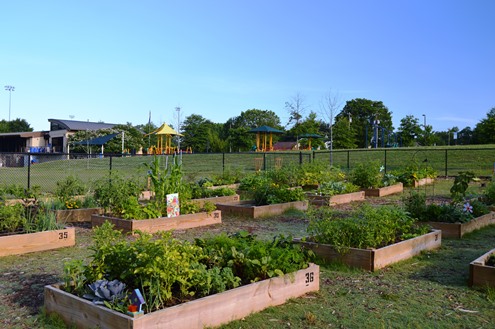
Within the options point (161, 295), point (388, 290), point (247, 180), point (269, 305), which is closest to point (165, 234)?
point (161, 295)

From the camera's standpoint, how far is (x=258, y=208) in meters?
10.3

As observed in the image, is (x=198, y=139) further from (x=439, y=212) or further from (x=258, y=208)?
(x=439, y=212)

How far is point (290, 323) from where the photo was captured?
4.00m

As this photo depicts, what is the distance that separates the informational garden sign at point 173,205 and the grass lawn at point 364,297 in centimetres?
194

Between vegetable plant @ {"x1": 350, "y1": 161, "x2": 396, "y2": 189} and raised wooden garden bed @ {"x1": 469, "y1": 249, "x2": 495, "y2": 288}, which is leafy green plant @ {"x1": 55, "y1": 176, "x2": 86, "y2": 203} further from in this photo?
vegetable plant @ {"x1": 350, "y1": 161, "x2": 396, "y2": 189}

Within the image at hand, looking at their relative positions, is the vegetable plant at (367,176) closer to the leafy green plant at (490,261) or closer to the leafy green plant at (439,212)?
the leafy green plant at (439,212)

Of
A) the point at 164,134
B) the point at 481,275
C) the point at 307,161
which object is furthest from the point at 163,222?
the point at 164,134

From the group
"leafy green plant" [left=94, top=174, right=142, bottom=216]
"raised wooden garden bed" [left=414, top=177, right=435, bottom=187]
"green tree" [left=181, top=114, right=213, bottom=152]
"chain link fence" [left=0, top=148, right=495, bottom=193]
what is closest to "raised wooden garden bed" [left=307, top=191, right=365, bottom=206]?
"raised wooden garden bed" [left=414, top=177, right=435, bottom=187]

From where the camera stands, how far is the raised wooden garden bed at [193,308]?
3.47 metres

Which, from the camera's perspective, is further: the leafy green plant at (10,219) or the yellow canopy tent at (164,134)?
the yellow canopy tent at (164,134)

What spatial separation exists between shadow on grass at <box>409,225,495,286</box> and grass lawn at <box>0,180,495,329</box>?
1 cm

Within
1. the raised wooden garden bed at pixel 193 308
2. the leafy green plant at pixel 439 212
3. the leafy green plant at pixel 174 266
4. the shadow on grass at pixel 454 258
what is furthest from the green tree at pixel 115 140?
the raised wooden garden bed at pixel 193 308

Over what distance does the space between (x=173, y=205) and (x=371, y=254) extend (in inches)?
163

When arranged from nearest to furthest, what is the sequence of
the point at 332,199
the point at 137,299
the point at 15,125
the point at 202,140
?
the point at 137,299 → the point at 332,199 → the point at 202,140 → the point at 15,125
